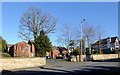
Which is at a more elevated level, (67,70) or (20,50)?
(20,50)

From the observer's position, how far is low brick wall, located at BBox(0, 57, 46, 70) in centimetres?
1628

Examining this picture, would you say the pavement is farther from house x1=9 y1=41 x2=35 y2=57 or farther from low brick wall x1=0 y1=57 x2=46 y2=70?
house x1=9 y1=41 x2=35 y2=57

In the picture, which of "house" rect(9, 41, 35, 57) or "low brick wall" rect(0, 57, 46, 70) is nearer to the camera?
"low brick wall" rect(0, 57, 46, 70)

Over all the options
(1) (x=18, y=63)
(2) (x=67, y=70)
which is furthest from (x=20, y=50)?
(2) (x=67, y=70)

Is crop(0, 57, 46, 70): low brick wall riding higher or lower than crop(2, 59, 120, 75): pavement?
higher

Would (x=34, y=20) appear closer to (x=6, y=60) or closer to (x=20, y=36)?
(x=20, y=36)

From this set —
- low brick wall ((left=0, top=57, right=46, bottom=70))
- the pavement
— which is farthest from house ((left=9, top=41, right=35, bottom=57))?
the pavement

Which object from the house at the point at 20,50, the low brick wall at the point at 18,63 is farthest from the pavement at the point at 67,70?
the house at the point at 20,50

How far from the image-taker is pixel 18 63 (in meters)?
17.9

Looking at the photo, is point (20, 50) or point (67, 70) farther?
point (20, 50)

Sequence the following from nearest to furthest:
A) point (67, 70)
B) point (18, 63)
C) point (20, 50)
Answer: point (67, 70) → point (18, 63) → point (20, 50)

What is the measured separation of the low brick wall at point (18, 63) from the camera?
16281 millimetres

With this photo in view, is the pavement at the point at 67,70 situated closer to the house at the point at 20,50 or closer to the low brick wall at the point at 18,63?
the low brick wall at the point at 18,63

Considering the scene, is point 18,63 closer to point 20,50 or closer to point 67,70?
point 67,70
